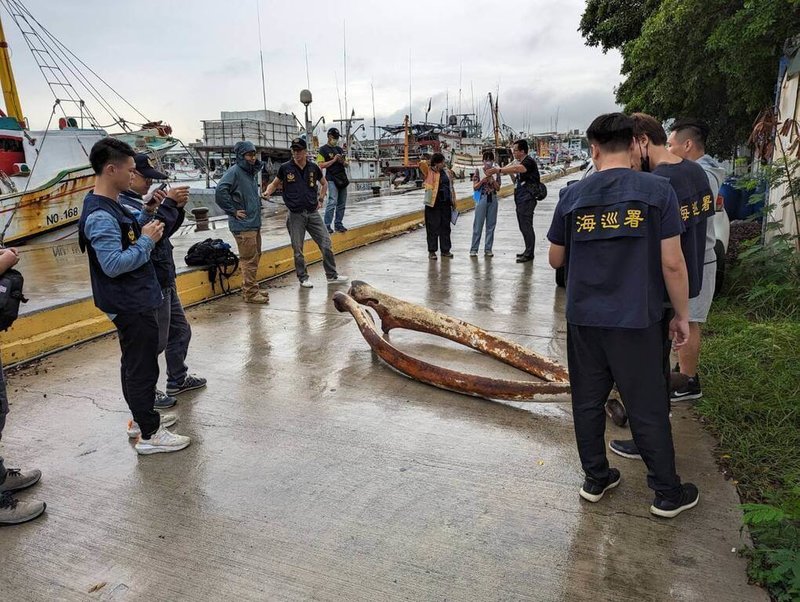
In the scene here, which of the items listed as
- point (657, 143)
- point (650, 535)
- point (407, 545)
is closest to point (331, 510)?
point (407, 545)

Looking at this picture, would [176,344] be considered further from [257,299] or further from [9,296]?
[257,299]

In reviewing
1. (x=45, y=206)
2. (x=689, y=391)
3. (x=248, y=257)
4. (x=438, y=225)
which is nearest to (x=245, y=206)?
(x=248, y=257)

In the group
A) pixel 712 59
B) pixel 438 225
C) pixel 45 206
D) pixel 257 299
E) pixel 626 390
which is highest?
pixel 712 59

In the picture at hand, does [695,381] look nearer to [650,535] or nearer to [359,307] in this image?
[650,535]

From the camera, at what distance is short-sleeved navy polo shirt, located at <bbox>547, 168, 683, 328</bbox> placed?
233cm

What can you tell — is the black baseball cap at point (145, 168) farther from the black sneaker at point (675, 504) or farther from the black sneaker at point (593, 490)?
the black sneaker at point (675, 504)

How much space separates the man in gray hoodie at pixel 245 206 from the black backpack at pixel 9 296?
12.1 feet

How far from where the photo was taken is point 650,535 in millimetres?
2480

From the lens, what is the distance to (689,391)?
374 cm

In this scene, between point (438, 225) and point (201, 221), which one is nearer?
point (438, 225)

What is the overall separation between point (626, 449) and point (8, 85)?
780 inches

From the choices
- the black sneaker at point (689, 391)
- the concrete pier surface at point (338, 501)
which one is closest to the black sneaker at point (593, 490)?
the concrete pier surface at point (338, 501)

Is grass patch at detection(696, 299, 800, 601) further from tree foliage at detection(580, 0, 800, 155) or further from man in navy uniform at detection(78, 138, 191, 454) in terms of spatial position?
tree foliage at detection(580, 0, 800, 155)

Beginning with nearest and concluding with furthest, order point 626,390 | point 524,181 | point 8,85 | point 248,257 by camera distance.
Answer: point 626,390, point 248,257, point 524,181, point 8,85
